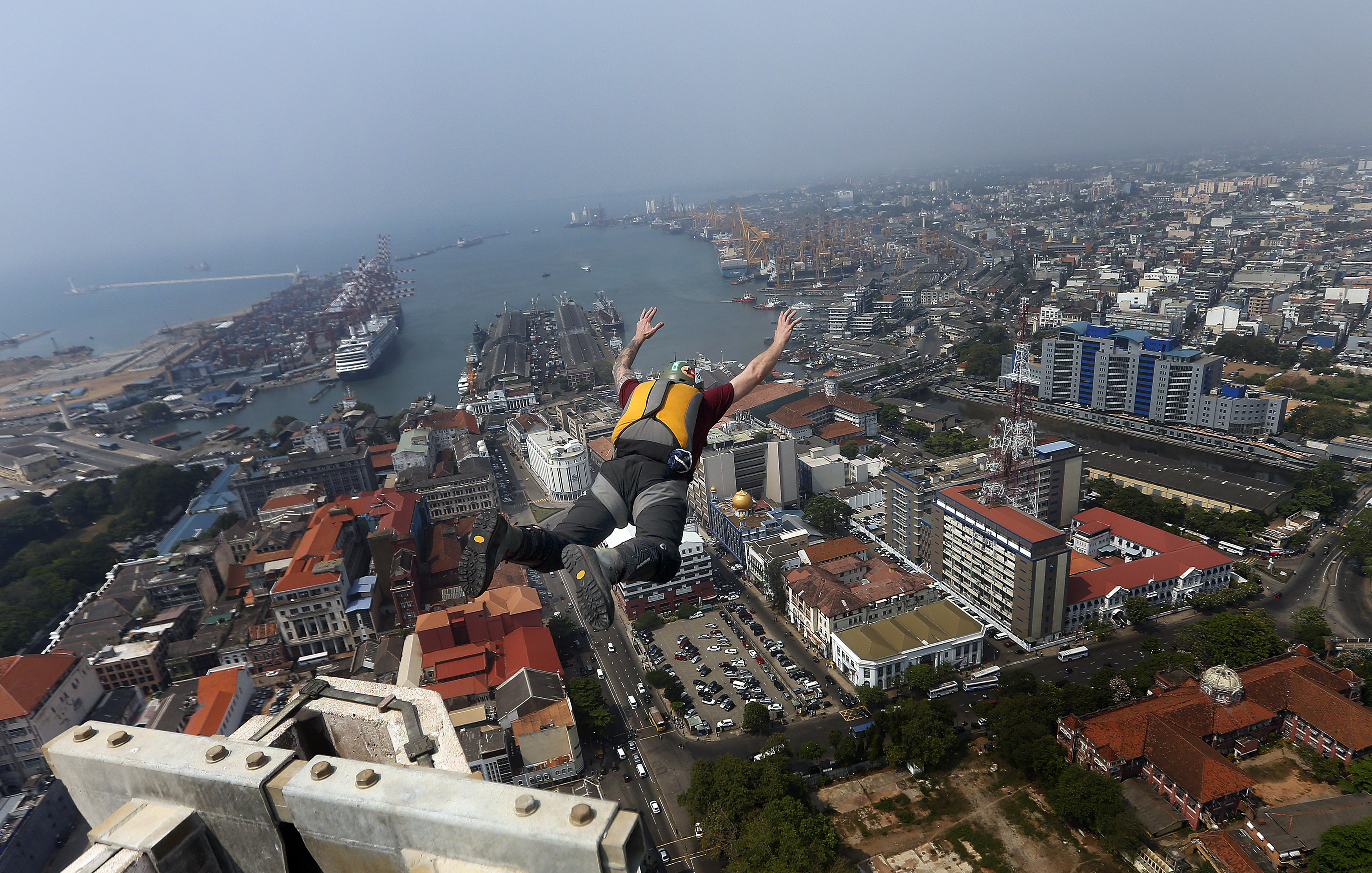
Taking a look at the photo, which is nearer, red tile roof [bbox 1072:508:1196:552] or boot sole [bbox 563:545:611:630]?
boot sole [bbox 563:545:611:630]

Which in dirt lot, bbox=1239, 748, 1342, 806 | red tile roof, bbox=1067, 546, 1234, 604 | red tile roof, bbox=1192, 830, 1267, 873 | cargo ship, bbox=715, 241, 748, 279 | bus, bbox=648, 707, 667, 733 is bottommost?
dirt lot, bbox=1239, 748, 1342, 806

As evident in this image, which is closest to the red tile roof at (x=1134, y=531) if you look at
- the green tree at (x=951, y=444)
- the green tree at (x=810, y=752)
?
the green tree at (x=951, y=444)

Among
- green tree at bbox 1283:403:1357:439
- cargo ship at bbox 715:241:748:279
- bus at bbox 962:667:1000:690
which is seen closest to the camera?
bus at bbox 962:667:1000:690

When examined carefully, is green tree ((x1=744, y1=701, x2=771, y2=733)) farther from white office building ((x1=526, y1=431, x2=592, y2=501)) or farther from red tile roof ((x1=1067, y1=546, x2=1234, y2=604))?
white office building ((x1=526, y1=431, x2=592, y2=501))

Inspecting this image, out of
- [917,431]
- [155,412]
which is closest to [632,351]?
[917,431]

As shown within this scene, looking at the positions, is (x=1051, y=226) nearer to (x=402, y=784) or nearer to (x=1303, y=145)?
(x=402, y=784)

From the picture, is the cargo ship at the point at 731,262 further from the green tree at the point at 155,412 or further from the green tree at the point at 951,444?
the green tree at the point at 155,412

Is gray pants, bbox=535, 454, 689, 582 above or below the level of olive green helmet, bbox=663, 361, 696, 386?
below

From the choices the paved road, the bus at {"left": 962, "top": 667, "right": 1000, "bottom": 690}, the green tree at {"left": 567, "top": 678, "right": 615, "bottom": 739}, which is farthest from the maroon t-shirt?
the paved road
